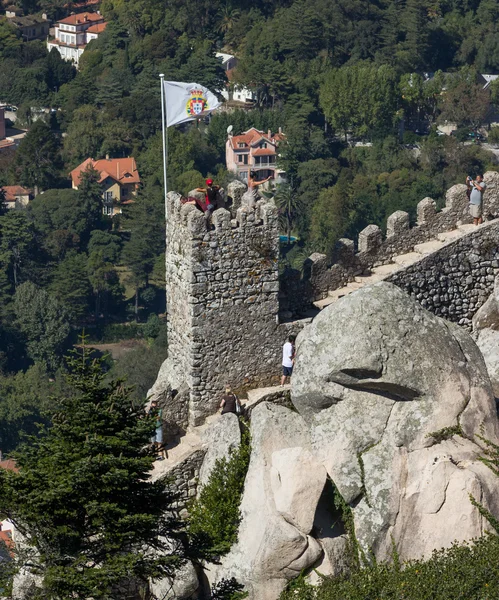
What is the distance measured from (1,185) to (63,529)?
10884 centimetres

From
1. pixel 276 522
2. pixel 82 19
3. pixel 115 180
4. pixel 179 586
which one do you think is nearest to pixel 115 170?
pixel 115 180

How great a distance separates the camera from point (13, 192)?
408 feet

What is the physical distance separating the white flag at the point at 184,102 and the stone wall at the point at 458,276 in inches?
303

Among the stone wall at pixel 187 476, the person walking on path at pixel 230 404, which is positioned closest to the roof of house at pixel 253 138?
the person walking on path at pixel 230 404

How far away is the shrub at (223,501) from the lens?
2049 centimetres

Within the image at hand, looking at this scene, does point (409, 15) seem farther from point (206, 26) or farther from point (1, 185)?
point (1, 185)

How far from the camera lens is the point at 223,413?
22016 millimetres

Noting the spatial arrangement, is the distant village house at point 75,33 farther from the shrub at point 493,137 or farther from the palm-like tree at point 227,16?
the shrub at point 493,137

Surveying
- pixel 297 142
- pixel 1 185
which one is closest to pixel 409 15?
pixel 297 142

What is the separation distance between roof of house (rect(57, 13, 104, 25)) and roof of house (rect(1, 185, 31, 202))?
5063cm

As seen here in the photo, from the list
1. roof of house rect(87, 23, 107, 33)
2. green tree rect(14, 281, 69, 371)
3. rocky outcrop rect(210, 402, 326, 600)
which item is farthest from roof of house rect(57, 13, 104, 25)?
rocky outcrop rect(210, 402, 326, 600)

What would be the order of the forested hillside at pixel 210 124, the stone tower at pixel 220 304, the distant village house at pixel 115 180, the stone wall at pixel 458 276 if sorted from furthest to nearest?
the distant village house at pixel 115 180
the forested hillside at pixel 210 124
the stone wall at pixel 458 276
the stone tower at pixel 220 304

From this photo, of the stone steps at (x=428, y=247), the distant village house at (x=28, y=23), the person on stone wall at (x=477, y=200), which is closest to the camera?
the stone steps at (x=428, y=247)

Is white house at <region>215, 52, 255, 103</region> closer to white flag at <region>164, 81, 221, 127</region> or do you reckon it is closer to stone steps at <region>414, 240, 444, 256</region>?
white flag at <region>164, 81, 221, 127</region>
